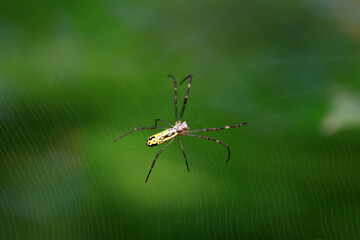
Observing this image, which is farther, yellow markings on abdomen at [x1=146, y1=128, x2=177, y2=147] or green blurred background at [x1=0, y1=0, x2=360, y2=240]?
yellow markings on abdomen at [x1=146, y1=128, x2=177, y2=147]

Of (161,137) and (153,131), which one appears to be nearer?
(161,137)

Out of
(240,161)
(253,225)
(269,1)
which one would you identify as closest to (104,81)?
(240,161)

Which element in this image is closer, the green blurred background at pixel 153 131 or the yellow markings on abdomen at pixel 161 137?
the green blurred background at pixel 153 131

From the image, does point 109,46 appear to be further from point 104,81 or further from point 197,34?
point 197,34
